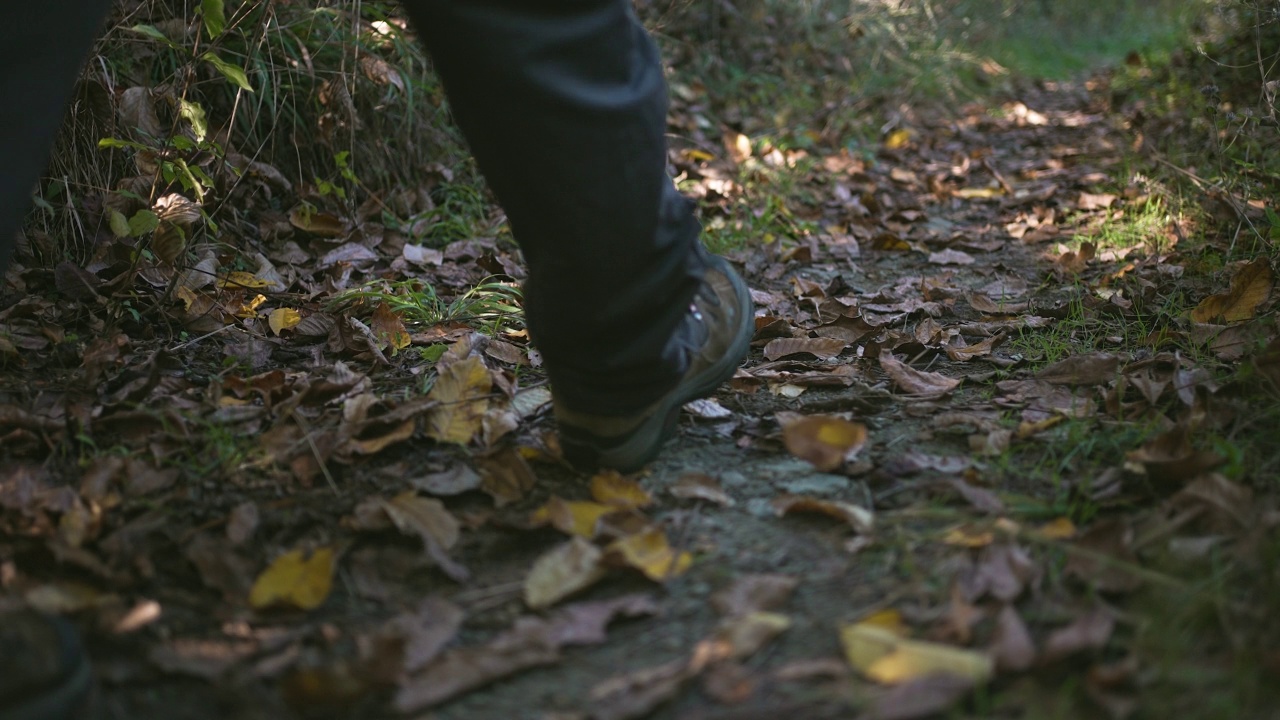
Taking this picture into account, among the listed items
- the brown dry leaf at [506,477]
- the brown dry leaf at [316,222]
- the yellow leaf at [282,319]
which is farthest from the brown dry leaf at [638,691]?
the brown dry leaf at [316,222]

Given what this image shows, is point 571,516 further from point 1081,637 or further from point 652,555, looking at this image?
point 1081,637

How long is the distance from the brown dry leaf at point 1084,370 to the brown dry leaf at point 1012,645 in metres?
0.85

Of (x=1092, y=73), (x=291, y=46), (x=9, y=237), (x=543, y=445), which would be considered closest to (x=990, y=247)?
(x=543, y=445)

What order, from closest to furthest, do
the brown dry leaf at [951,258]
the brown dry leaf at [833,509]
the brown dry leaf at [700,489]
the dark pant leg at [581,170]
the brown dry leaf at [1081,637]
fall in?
the brown dry leaf at [1081,637] < the dark pant leg at [581,170] < the brown dry leaf at [833,509] < the brown dry leaf at [700,489] < the brown dry leaf at [951,258]

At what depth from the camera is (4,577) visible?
1221 mm

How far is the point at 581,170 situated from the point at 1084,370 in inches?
44.7

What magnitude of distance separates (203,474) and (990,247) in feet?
7.95

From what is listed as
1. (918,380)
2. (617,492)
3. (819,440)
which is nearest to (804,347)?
(918,380)

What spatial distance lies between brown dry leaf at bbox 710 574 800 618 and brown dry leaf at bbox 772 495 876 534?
156 millimetres

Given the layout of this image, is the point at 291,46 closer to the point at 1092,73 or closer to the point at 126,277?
the point at 126,277

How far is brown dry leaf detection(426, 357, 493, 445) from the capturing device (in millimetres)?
1603

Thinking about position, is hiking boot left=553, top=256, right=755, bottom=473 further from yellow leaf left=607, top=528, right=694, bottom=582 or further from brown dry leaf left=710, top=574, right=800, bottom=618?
brown dry leaf left=710, top=574, right=800, bottom=618

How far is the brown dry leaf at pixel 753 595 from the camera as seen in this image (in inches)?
46.3

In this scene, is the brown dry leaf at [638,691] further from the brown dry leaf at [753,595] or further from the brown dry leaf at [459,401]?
the brown dry leaf at [459,401]
